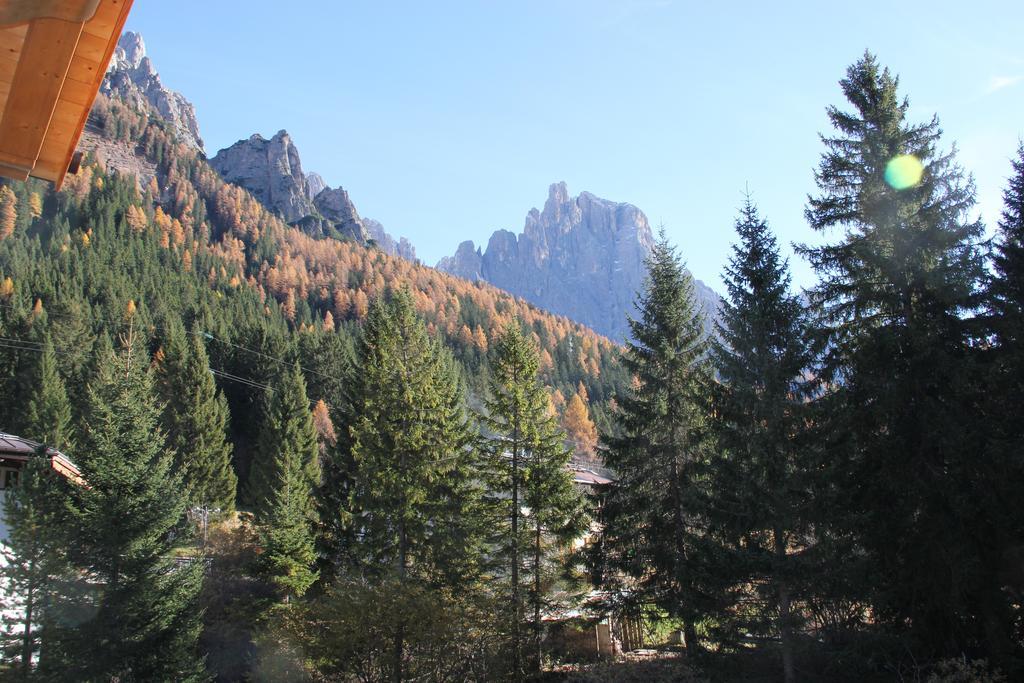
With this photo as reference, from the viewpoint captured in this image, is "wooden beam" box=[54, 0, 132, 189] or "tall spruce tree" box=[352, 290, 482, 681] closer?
"wooden beam" box=[54, 0, 132, 189]

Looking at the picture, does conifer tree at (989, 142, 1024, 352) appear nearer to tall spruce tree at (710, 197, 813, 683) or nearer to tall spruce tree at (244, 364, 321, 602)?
tall spruce tree at (710, 197, 813, 683)

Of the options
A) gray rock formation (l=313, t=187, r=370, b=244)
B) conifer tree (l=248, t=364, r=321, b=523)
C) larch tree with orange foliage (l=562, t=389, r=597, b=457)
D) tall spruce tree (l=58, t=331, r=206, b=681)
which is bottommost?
tall spruce tree (l=58, t=331, r=206, b=681)

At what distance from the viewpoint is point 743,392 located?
15.2m

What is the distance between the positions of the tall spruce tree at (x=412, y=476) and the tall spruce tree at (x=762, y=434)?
8.52 metres

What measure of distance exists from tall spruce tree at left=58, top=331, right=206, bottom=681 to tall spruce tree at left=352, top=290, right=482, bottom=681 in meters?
5.47

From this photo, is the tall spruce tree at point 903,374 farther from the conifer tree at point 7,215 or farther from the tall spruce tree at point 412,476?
the conifer tree at point 7,215

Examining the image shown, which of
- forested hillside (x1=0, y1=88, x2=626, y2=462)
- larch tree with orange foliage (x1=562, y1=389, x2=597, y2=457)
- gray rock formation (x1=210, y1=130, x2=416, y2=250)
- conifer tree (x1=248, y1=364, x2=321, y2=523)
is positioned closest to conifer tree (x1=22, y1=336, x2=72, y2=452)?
forested hillside (x1=0, y1=88, x2=626, y2=462)

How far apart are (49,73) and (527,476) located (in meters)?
19.0

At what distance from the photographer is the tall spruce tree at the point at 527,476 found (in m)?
20.1

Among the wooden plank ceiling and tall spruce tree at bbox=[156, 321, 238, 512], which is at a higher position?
tall spruce tree at bbox=[156, 321, 238, 512]

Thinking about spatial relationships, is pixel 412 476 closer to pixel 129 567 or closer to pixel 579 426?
pixel 129 567

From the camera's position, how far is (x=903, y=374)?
14977 millimetres

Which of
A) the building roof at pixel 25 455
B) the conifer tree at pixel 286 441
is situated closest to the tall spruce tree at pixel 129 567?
the building roof at pixel 25 455

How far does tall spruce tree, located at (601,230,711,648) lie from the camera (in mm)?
17984
